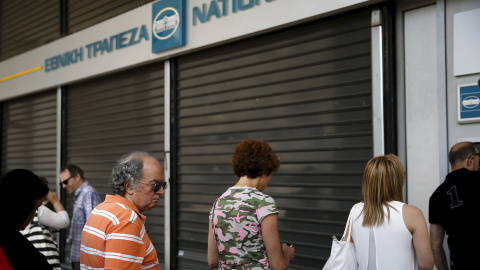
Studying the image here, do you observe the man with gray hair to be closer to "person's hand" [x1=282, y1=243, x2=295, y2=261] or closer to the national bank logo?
"person's hand" [x1=282, y1=243, x2=295, y2=261]

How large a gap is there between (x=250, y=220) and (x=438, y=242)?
59.6 inches

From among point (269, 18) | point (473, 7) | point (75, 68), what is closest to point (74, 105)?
point (75, 68)

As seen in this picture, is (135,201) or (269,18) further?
(269,18)

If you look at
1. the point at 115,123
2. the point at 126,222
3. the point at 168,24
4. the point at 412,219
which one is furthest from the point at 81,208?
the point at 412,219

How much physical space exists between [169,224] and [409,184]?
3668mm

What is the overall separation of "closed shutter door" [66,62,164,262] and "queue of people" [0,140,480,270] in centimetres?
428

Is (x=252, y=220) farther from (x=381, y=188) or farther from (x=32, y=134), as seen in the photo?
(x=32, y=134)

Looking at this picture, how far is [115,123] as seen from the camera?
8352 mm

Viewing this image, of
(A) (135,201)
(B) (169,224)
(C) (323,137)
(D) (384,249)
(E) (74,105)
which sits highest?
(E) (74,105)

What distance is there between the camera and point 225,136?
6.63 meters

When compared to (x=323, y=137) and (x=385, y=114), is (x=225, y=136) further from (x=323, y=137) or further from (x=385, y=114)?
(x=385, y=114)

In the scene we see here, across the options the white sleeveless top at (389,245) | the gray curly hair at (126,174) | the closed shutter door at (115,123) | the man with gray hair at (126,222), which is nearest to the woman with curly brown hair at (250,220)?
the white sleeveless top at (389,245)

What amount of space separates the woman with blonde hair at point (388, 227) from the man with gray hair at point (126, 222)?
50.0 inches

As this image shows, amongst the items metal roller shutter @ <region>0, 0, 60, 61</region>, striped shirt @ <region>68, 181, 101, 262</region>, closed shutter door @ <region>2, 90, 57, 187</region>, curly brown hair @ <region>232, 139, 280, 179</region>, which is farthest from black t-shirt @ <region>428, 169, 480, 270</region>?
metal roller shutter @ <region>0, 0, 60, 61</region>
